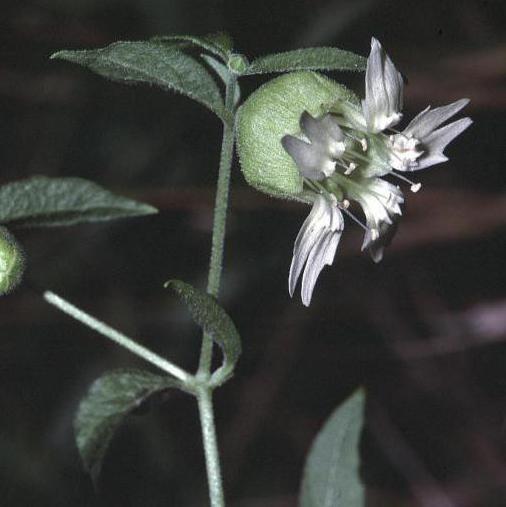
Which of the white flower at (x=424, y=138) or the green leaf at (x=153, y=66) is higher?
the green leaf at (x=153, y=66)

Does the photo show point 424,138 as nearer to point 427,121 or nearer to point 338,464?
point 427,121

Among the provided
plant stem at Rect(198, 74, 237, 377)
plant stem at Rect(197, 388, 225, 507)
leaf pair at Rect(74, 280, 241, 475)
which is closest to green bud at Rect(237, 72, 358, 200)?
plant stem at Rect(198, 74, 237, 377)

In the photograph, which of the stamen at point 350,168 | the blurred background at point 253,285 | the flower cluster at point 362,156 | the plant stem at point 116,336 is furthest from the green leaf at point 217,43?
the blurred background at point 253,285

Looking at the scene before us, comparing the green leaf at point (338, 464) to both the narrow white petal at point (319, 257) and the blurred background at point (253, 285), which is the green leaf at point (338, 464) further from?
the blurred background at point (253, 285)

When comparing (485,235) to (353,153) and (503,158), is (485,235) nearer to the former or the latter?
(503,158)

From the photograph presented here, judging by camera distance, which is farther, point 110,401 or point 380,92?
point 110,401

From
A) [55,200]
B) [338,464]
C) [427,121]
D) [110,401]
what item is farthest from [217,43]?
[338,464]

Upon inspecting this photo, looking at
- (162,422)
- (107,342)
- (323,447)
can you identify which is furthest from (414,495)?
(323,447)

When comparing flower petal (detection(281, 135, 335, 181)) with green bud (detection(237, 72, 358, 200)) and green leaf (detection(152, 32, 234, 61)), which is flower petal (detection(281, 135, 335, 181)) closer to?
green bud (detection(237, 72, 358, 200))
